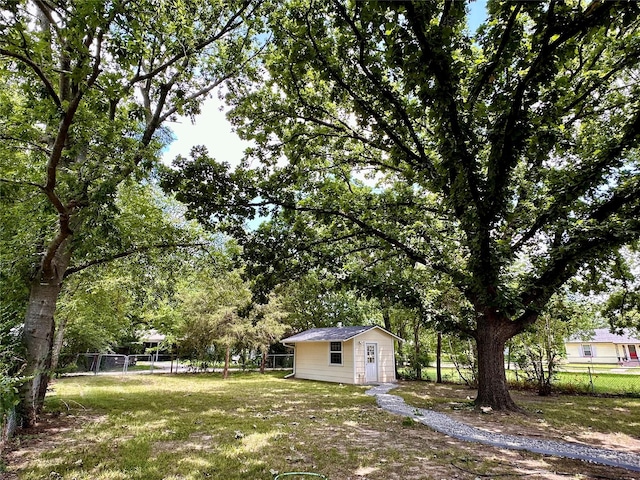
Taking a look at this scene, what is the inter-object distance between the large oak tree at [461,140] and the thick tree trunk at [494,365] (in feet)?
0.10

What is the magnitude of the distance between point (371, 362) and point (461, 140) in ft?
44.6

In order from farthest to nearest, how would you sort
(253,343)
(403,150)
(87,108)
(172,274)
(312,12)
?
(253,343) < (172,274) < (403,150) < (87,108) < (312,12)

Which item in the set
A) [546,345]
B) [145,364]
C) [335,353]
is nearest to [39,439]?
[335,353]

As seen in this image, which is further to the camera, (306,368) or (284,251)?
(306,368)

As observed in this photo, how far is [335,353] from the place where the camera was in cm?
1681

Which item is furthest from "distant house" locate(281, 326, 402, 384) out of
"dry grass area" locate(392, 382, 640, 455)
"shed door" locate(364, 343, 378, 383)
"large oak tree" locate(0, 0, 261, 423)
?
"large oak tree" locate(0, 0, 261, 423)

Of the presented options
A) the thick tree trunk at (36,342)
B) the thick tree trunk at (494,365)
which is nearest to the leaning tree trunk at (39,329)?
the thick tree trunk at (36,342)

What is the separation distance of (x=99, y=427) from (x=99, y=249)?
3.94m

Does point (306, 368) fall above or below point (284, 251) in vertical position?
below

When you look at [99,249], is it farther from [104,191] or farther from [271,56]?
[271,56]

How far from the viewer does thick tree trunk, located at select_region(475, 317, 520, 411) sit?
8086mm

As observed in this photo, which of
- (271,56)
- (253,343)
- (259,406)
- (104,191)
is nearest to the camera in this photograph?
(104,191)

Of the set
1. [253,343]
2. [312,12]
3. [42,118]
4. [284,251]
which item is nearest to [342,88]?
[312,12]

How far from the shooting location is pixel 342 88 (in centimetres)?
647
